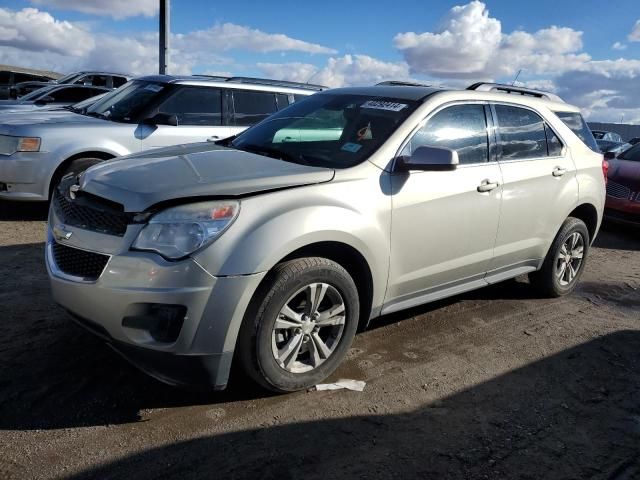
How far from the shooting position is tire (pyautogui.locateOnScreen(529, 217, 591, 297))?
16.5ft

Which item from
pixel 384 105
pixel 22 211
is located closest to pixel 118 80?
pixel 22 211

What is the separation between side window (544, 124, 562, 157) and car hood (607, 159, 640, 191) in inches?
181

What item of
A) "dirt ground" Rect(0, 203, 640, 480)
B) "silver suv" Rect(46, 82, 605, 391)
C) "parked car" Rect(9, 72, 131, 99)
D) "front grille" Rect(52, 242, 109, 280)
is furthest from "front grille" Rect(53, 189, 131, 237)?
"parked car" Rect(9, 72, 131, 99)

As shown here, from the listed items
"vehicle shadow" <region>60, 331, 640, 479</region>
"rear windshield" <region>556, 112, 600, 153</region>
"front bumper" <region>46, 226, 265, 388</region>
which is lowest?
"vehicle shadow" <region>60, 331, 640, 479</region>

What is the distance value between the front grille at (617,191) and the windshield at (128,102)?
6.91m

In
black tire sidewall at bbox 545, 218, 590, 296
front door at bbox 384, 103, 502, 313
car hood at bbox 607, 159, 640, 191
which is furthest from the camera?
car hood at bbox 607, 159, 640, 191

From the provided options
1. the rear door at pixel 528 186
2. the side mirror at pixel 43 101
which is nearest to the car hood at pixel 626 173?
the rear door at pixel 528 186

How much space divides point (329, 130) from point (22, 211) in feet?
16.8

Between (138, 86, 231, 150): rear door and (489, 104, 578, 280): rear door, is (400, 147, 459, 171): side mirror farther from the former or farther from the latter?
(138, 86, 231, 150): rear door

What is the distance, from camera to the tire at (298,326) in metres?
2.96

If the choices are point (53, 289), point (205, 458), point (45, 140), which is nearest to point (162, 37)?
point (45, 140)

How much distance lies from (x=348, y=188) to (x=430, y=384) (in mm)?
1320

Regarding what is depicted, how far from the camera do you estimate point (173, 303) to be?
2.73 meters

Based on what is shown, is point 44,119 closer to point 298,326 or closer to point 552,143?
point 298,326
